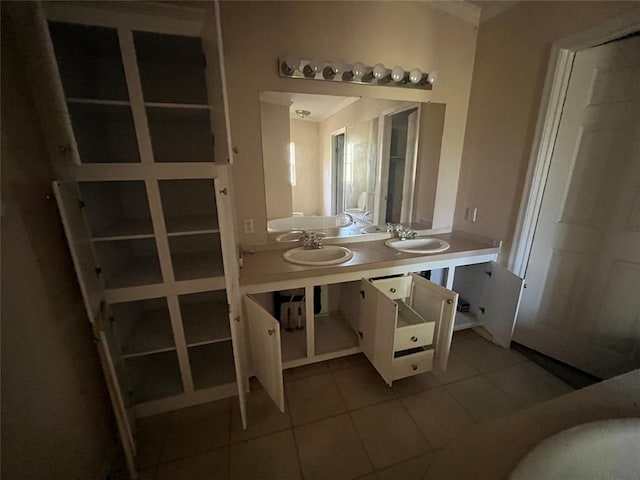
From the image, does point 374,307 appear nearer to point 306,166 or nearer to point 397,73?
point 306,166

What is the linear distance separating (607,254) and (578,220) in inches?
9.7

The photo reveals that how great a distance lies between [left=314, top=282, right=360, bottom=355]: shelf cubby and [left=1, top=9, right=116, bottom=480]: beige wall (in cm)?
124

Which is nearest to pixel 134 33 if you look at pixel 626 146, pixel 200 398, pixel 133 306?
pixel 133 306

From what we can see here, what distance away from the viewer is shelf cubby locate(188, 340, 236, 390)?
1527 millimetres

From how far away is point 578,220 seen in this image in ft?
5.26

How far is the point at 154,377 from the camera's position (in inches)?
60.7

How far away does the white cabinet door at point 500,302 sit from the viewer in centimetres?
174

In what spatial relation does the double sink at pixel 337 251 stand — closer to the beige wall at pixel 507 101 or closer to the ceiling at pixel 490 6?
the beige wall at pixel 507 101

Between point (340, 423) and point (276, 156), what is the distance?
65.4 inches

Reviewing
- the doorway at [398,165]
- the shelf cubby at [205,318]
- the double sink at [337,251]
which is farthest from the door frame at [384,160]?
the shelf cubby at [205,318]

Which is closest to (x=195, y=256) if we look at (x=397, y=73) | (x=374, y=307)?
(x=374, y=307)

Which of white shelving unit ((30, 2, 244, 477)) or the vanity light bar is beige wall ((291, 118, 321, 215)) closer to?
the vanity light bar

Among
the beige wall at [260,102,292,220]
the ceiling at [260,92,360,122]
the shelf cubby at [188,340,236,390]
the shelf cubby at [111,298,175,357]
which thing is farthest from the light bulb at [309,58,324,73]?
the shelf cubby at [188,340,236,390]

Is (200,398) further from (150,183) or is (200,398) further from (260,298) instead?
(150,183)
